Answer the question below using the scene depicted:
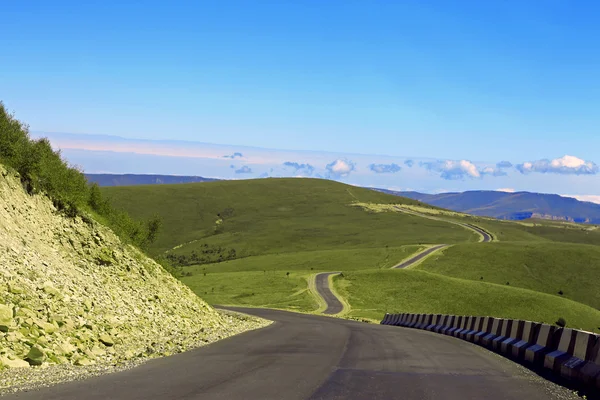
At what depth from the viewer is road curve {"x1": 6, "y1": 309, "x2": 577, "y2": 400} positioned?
9992mm

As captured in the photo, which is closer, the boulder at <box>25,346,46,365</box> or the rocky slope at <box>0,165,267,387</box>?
the boulder at <box>25,346,46,365</box>

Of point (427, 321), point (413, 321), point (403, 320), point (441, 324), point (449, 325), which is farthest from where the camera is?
point (403, 320)

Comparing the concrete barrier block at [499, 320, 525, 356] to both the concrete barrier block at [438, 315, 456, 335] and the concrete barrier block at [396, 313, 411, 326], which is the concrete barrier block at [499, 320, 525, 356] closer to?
the concrete barrier block at [438, 315, 456, 335]

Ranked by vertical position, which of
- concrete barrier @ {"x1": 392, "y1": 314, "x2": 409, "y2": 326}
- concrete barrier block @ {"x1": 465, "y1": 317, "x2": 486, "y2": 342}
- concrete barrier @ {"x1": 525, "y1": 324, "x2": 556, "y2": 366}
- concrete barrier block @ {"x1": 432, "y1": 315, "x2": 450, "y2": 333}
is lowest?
concrete barrier @ {"x1": 392, "y1": 314, "x2": 409, "y2": 326}

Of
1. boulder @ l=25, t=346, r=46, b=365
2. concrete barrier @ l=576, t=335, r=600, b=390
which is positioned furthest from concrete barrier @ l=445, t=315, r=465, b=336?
boulder @ l=25, t=346, r=46, b=365

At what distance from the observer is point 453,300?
7150 centimetres

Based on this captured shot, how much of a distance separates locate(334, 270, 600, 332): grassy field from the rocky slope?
38.6 m

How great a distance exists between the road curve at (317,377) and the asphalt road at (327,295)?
4452cm

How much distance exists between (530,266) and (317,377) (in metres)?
108

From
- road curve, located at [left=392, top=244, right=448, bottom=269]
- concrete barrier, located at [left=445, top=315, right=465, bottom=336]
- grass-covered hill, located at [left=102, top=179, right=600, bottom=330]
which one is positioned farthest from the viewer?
road curve, located at [left=392, top=244, right=448, bottom=269]

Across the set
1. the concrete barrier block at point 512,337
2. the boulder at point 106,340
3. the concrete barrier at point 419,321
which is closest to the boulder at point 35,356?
the boulder at point 106,340

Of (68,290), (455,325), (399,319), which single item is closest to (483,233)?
(399,319)

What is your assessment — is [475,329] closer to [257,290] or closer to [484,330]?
[484,330]

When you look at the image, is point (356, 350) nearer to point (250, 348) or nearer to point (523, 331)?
point (250, 348)
